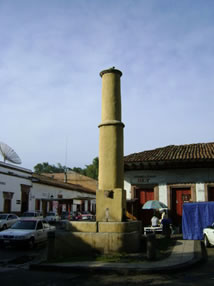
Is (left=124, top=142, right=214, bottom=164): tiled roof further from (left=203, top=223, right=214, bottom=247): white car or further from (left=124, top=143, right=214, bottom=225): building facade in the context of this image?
(left=203, top=223, right=214, bottom=247): white car

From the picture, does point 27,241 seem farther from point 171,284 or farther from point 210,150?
point 210,150

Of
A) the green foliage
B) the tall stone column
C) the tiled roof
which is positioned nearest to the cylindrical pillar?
the tall stone column

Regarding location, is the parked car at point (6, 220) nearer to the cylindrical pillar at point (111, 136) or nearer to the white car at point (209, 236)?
Answer: the cylindrical pillar at point (111, 136)

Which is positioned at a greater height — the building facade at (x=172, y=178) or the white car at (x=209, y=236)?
the building facade at (x=172, y=178)

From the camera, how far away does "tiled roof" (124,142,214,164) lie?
19.1 meters

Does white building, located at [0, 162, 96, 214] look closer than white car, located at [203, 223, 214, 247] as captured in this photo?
No

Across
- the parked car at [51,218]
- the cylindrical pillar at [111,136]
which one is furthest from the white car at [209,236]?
the parked car at [51,218]

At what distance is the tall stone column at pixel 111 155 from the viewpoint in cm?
1155

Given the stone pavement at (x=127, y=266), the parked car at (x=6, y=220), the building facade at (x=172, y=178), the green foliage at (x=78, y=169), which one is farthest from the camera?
the green foliage at (x=78, y=169)

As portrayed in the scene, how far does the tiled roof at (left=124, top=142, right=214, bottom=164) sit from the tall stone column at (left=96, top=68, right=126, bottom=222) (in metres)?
7.73

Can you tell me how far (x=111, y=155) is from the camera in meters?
12.1

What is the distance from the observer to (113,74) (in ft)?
41.9

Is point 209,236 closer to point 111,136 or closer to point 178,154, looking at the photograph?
point 111,136

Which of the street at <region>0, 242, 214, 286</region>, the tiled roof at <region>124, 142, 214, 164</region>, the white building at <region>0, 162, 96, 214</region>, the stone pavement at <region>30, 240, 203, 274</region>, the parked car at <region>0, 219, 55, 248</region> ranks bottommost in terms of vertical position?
the street at <region>0, 242, 214, 286</region>
